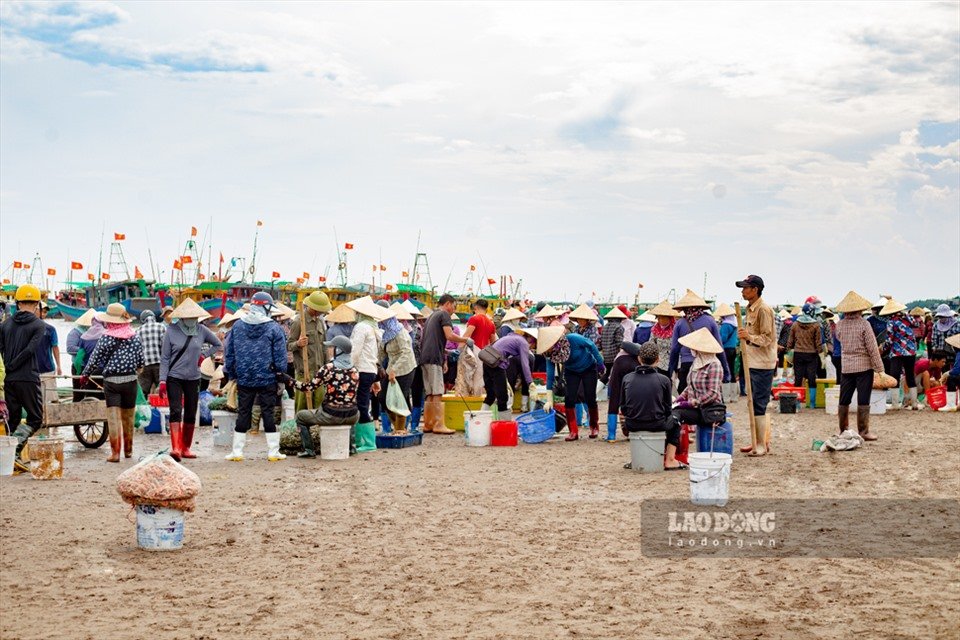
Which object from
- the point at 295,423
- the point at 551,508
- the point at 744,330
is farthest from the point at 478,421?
the point at 551,508

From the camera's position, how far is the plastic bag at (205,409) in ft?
52.3

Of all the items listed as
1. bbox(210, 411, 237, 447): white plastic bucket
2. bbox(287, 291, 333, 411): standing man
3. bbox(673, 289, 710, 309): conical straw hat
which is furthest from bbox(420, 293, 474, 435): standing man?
bbox(673, 289, 710, 309): conical straw hat

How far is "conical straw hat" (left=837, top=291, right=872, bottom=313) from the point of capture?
12.1m

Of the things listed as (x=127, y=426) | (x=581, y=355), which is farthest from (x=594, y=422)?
(x=127, y=426)

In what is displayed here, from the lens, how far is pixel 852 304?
484 inches

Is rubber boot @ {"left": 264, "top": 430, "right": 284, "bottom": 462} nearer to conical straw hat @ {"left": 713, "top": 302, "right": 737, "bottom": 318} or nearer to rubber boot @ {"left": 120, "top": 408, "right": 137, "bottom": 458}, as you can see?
rubber boot @ {"left": 120, "top": 408, "right": 137, "bottom": 458}

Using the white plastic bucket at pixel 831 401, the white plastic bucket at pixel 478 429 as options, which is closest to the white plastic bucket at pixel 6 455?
the white plastic bucket at pixel 478 429

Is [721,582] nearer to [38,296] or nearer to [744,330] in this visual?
[744,330]

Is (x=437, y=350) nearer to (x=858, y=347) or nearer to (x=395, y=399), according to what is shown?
(x=395, y=399)

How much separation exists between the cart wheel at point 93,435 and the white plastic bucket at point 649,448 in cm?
667

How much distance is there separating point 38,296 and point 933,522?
8.93 m

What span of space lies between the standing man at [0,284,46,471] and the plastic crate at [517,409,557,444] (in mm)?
5743

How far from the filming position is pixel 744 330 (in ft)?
37.1

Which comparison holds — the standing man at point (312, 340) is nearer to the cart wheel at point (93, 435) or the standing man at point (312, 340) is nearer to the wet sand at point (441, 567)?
the wet sand at point (441, 567)
